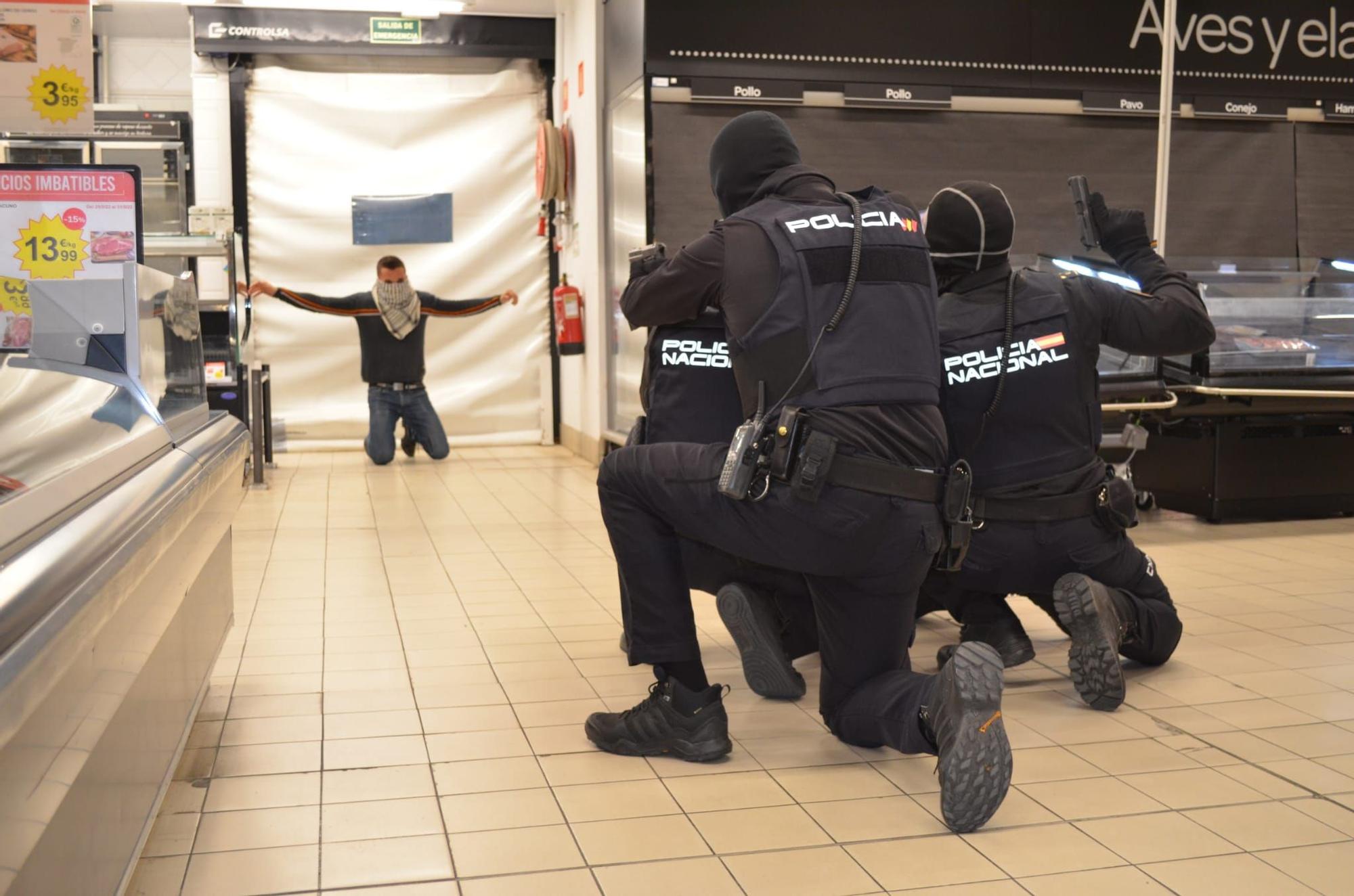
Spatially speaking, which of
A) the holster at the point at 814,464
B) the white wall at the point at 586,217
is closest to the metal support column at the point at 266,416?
the white wall at the point at 586,217

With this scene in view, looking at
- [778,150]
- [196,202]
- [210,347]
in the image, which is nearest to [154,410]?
[778,150]

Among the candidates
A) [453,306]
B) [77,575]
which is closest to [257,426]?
[453,306]

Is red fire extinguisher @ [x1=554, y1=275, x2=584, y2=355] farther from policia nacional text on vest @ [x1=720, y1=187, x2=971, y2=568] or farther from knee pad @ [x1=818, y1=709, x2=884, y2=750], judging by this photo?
policia nacional text on vest @ [x1=720, y1=187, x2=971, y2=568]

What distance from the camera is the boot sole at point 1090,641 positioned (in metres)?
3.45

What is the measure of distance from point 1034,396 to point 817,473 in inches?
43.1

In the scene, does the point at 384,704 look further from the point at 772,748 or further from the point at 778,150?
the point at 778,150

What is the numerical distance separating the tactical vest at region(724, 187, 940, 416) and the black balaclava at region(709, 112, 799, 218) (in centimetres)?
23

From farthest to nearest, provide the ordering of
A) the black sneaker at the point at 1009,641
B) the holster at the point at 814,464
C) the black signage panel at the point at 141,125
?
the black signage panel at the point at 141,125, the black sneaker at the point at 1009,641, the holster at the point at 814,464

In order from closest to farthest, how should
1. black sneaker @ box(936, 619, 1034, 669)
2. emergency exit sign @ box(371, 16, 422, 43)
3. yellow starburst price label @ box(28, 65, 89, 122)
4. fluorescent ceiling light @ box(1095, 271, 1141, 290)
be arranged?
1. black sneaker @ box(936, 619, 1034, 669)
2. yellow starburst price label @ box(28, 65, 89, 122)
3. fluorescent ceiling light @ box(1095, 271, 1141, 290)
4. emergency exit sign @ box(371, 16, 422, 43)

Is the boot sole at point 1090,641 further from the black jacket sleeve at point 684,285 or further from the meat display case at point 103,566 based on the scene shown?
the meat display case at point 103,566

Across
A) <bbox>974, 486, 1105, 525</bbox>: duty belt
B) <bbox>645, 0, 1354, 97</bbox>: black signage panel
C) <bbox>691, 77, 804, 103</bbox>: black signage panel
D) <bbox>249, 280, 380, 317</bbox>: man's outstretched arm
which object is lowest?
<bbox>974, 486, 1105, 525</bbox>: duty belt

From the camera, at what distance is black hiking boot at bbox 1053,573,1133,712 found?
11.3 ft

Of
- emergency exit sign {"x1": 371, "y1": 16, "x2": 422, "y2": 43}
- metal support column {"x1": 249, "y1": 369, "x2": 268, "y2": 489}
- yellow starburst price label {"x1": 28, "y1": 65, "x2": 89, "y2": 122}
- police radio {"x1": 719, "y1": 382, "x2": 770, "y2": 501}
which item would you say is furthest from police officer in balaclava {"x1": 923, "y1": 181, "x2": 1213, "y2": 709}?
emergency exit sign {"x1": 371, "y1": 16, "x2": 422, "y2": 43}

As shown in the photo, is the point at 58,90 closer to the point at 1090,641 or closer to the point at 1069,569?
the point at 1069,569
